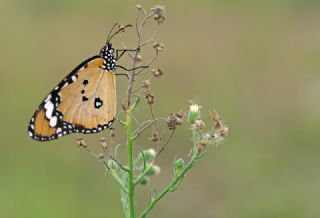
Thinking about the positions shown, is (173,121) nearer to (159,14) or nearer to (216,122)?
(216,122)

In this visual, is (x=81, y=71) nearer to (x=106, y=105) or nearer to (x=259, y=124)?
(x=106, y=105)

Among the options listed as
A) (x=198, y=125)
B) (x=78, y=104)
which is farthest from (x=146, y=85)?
(x=78, y=104)

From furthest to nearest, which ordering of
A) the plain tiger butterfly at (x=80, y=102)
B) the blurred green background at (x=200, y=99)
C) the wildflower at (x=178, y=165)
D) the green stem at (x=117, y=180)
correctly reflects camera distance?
the blurred green background at (x=200, y=99), the plain tiger butterfly at (x=80, y=102), the wildflower at (x=178, y=165), the green stem at (x=117, y=180)

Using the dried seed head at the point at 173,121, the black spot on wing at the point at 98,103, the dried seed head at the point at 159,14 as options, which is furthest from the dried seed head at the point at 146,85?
the black spot on wing at the point at 98,103

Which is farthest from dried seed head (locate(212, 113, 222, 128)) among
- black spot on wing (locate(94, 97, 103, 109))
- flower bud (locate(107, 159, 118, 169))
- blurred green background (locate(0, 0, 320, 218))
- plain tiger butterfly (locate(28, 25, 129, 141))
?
blurred green background (locate(0, 0, 320, 218))

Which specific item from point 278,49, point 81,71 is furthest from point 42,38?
point 81,71

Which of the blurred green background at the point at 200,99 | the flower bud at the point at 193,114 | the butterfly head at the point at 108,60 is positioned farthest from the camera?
the blurred green background at the point at 200,99

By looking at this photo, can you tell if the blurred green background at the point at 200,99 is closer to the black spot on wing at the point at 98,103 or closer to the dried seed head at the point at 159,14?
the black spot on wing at the point at 98,103

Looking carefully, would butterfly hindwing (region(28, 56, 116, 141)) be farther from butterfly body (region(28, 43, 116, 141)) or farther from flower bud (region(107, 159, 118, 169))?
flower bud (region(107, 159, 118, 169))
